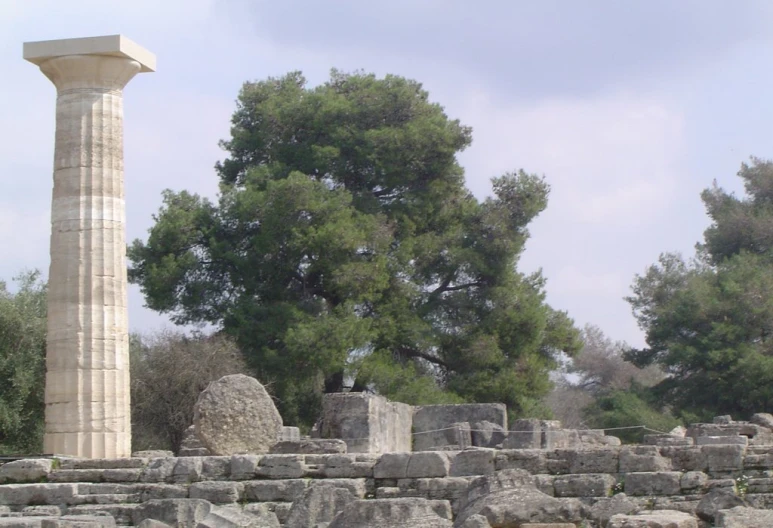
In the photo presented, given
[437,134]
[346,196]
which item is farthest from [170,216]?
[437,134]

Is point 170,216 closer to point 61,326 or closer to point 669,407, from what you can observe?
point 61,326

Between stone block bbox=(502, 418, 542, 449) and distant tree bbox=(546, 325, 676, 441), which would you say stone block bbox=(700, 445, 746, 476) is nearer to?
stone block bbox=(502, 418, 542, 449)

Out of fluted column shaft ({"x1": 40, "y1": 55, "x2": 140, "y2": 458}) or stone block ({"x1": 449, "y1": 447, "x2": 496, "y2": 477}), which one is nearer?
stone block ({"x1": 449, "y1": 447, "x2": 496, "y2": 477})

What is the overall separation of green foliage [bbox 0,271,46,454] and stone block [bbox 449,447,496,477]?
520 inches

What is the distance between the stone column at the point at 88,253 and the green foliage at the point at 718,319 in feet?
54.9

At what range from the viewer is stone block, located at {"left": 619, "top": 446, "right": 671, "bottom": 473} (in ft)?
40.1

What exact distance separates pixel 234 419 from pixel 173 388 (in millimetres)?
11375

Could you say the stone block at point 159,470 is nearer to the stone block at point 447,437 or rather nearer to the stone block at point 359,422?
the stone block at point 359,422

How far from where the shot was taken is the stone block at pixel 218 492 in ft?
43.4

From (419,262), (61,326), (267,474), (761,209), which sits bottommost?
(267,474)

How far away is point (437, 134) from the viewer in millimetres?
28062

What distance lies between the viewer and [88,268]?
57.0 feet

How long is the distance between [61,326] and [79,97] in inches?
120

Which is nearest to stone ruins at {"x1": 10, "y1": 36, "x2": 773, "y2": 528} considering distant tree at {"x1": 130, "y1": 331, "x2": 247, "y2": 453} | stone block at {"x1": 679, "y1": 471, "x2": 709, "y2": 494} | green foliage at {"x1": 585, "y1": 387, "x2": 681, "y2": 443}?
stone block at {"x1": 679, "y1": 471, "x2": 709, "y2": 494}
